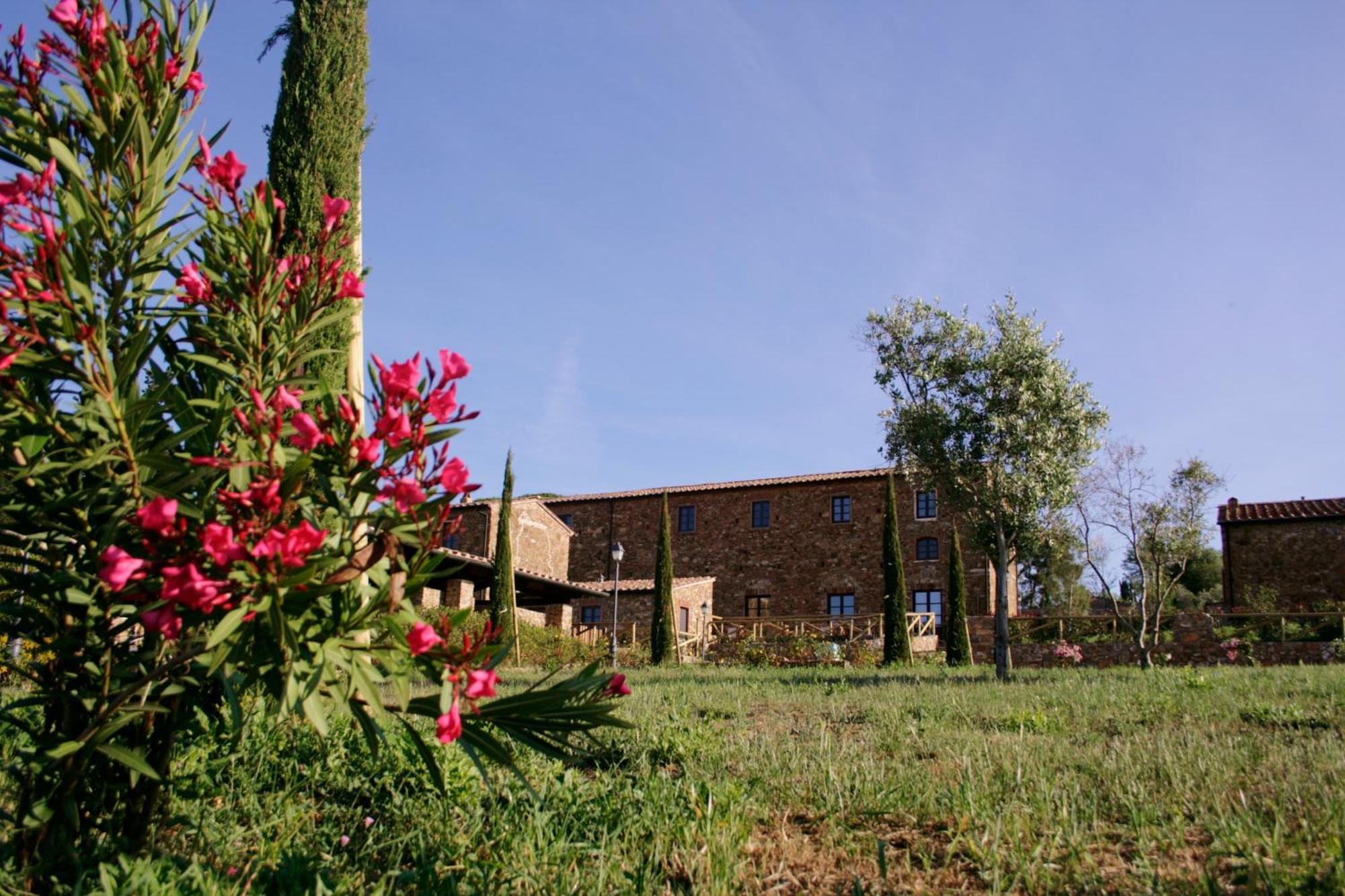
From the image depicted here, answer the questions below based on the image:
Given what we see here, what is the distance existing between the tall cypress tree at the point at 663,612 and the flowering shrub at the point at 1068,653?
1014 cm

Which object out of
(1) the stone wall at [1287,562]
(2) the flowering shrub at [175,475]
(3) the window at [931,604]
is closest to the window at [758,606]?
(3) the window at [931,604]

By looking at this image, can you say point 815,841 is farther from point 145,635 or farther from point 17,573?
point 17,573

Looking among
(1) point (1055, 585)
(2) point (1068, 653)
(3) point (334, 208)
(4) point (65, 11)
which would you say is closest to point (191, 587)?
(3) point (334, 208)

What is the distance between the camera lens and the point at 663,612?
85.2 ft

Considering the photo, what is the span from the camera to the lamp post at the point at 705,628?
2794cm

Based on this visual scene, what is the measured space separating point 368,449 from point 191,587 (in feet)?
1.88

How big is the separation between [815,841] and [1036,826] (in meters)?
0.96

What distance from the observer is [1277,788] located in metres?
4.12

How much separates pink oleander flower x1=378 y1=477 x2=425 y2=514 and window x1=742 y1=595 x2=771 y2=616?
32766 mm

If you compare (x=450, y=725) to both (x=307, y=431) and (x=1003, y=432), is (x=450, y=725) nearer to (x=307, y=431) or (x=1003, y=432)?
(x=307, y=431)

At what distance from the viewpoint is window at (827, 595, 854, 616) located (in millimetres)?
32812

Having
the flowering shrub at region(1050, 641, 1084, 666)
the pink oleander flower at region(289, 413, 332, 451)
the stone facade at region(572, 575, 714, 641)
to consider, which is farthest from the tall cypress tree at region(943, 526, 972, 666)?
the pink oleander flower at region(289, 413, 332, 451)

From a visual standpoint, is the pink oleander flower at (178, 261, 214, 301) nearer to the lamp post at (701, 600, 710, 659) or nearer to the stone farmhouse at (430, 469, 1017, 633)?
the lamp post at (701, 600, 710, 659)

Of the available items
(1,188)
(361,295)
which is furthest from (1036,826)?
(1,188)
